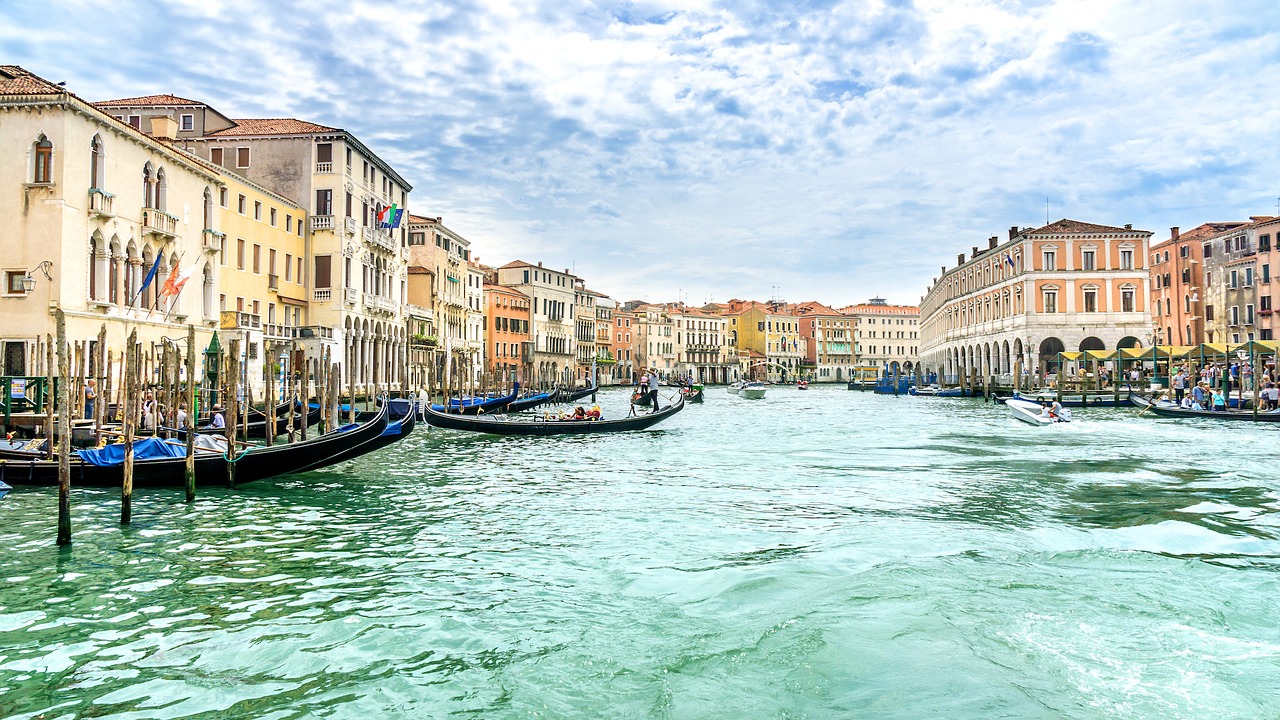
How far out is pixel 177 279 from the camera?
18141 millimetres

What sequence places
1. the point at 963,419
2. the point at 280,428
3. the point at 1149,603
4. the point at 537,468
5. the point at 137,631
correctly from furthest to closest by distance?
the point at 963,419 → the point at 280,428 → the point at 537,468 → the point at 1149,603 → the point at 137,631

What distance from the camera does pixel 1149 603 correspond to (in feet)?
16.9

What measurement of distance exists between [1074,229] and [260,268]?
99.7 ft

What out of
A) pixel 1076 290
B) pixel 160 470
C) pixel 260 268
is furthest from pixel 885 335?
pixel 160 470

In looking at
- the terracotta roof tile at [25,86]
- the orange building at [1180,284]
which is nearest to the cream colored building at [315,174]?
the terracotta roof tile at [25,86]

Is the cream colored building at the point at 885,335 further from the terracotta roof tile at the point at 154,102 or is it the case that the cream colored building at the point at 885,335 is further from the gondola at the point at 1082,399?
the terracotta roof tile at the point at 154,102

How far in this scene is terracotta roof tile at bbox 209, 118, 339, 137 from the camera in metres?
25.1

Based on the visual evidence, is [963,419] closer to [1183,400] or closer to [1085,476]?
[1183,400]

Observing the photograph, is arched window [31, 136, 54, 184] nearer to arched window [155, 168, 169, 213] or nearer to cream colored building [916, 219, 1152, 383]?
arched window [155, 168, 169, 213]

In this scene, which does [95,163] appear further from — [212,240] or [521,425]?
[521,425]

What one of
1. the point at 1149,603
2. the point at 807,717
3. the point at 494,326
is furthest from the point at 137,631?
the point at 494,326

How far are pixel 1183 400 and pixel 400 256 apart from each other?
80.4ft

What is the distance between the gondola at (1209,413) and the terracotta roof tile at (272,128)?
23.3 metres

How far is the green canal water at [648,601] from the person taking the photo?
152 inches
